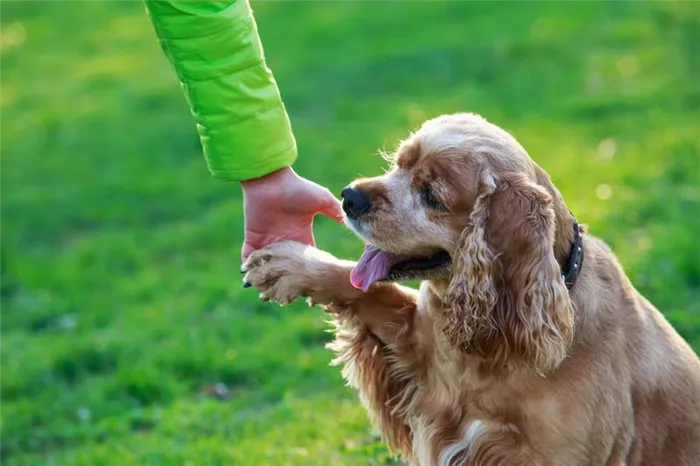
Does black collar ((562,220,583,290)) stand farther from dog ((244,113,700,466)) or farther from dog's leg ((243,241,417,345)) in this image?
dog's leg ((243,241,417,345))

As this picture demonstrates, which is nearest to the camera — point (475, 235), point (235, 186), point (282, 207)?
point (475, 235)

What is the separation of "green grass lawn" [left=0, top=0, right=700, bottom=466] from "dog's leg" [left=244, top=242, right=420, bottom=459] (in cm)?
62

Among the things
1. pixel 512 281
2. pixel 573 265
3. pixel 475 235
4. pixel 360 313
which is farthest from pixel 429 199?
pixel 360 313

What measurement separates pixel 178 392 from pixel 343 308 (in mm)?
2083

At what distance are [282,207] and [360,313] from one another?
0.52 metres

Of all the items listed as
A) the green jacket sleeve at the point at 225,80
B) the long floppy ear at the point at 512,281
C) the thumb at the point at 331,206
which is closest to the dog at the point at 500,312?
the long floppy ear at the point at 512,281

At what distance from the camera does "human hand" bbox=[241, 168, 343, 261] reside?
435 cm

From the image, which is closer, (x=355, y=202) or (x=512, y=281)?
(x=512, y=281)

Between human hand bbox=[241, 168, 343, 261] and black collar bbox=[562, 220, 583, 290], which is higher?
human hand bbox=[241, 168, 343, 261]

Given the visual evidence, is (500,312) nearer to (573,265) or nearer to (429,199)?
(573,265)

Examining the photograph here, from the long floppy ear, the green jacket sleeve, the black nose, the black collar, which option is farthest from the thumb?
the black collar

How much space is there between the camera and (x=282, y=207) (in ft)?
14.6

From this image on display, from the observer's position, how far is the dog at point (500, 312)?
3998 mm

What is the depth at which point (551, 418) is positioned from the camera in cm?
408
